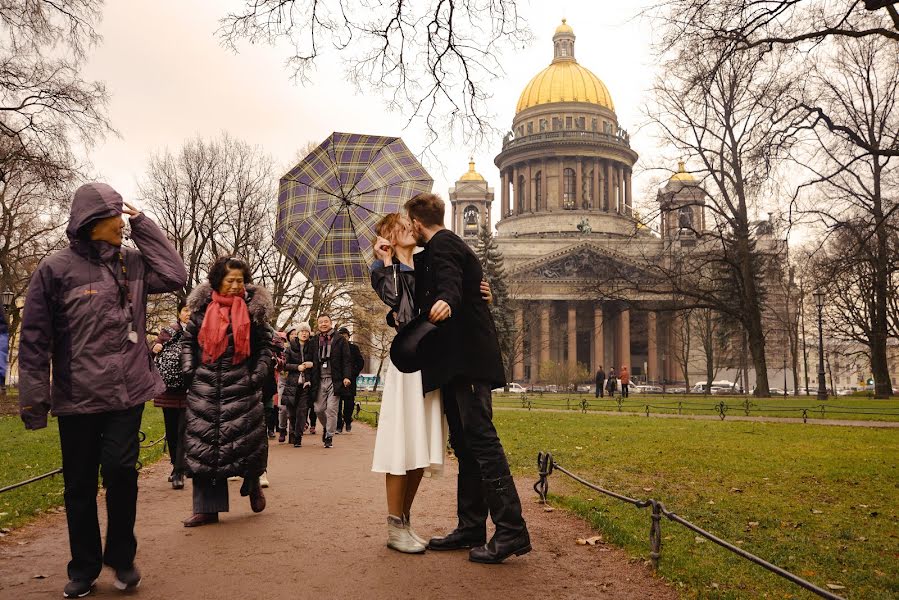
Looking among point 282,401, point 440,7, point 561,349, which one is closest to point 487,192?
point 561,349

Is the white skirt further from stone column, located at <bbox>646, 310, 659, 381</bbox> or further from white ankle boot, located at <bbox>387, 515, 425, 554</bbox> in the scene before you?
stone column, located at <bbox>646, 310, 659, 381</bbox>

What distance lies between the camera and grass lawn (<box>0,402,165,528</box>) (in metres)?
7.54

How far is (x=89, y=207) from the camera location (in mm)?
4809

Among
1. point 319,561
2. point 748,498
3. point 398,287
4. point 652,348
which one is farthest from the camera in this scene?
point 652,348

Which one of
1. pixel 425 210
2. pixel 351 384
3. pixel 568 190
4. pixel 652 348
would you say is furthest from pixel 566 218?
pixel 425 210

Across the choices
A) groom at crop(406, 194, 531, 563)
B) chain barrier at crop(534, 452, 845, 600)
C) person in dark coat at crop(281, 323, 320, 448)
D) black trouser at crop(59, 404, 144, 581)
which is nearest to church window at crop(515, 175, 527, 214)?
person in dark coat at crop(281, 323, 320, 448)

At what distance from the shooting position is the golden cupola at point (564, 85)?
85.8m

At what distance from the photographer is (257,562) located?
538 centimetres

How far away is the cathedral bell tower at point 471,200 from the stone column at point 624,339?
1760 centimetres

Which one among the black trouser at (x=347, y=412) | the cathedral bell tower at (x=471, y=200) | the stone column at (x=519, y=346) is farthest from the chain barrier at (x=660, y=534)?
the cathedral bell tower at (x=471, y=200)

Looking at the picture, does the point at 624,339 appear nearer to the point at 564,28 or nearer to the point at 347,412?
the point at 564,28

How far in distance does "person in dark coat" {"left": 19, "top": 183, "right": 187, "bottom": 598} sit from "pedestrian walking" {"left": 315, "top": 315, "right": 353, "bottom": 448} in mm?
8895

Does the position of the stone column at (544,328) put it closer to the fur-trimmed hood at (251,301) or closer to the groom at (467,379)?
the fur-trimmed hood at (251,301)

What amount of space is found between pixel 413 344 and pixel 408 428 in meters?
0.70
